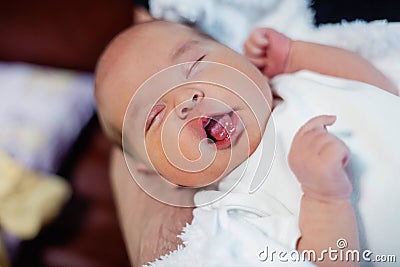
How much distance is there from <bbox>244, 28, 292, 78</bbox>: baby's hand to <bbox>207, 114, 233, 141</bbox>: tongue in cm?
19

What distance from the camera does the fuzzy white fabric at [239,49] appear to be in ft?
2.15

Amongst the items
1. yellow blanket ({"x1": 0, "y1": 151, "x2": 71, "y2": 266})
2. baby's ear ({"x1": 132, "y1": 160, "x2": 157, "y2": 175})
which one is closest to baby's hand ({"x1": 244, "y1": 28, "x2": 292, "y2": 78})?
baby's ear ({"x1": 132, "y1": 160, "x2": 157, "y2": 175})

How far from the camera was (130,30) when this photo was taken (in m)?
0.84

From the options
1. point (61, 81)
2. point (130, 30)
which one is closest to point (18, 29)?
point (61, 81)

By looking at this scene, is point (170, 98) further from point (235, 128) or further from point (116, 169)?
point (116, 169)

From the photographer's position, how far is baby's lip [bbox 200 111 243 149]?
71 cm

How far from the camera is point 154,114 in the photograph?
743 millimetres

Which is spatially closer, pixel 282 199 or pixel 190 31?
pixel 282 199

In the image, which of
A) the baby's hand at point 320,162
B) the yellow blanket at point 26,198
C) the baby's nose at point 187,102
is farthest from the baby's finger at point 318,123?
the yellow blanket at point 26,198

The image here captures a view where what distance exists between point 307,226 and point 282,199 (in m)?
0.07

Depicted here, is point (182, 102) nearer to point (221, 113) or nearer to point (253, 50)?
point (221, 113)

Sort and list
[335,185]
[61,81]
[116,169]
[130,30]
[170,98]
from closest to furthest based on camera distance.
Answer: [335,185]
[170,98]
[130,30]
[116,169]
[61,81]

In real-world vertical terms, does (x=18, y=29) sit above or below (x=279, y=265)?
above

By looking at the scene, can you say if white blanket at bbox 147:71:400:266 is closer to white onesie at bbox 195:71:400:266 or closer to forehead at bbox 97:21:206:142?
white onesie at bbox 195:71:400:266
